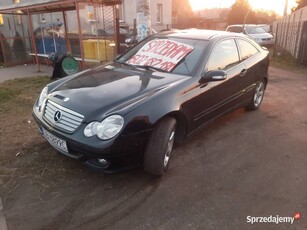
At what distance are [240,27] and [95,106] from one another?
17119 mm

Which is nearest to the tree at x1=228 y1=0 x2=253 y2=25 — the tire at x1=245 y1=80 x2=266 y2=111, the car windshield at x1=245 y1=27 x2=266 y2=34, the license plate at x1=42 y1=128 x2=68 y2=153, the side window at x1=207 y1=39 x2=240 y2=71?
the car windshield at x1=245 y1=27 x2=266 y2=34

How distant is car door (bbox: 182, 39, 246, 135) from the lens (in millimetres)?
3594

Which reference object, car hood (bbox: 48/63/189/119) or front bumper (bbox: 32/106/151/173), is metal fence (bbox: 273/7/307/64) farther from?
front bumper (bbox: 32/106/151/173)

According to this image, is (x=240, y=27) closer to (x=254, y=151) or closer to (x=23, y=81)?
(x=23, y=81)

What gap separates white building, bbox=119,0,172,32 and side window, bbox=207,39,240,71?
826 inches

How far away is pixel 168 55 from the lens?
399 centimetres

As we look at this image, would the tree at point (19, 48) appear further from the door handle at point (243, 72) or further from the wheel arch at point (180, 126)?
the wheel arch at point (180, 126)

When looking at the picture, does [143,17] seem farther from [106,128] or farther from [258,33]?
[258,33]

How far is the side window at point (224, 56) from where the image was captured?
3.94 m

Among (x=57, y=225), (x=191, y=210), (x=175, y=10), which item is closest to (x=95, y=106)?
(x=57, y=225)

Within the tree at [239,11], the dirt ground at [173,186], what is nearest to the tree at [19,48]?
the dirt ground at [173,186]

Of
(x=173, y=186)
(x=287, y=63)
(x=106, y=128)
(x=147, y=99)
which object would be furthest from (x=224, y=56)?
(x=287, y=63)

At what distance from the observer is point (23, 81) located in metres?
8.27

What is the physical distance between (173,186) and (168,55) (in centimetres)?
185
